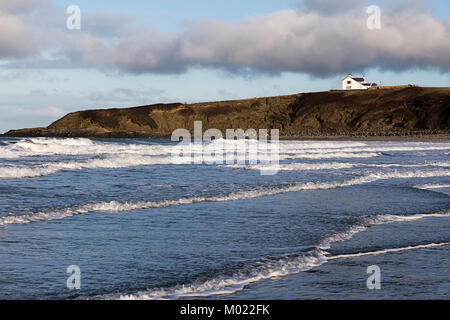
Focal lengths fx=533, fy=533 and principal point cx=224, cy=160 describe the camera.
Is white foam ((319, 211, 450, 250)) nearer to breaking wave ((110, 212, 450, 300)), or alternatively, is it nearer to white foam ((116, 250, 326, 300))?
breaking wave ((110, 212, 450, 300))

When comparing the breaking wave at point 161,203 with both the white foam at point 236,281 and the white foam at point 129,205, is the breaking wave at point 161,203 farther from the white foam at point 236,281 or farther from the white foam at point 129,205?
the white foam at point 236,281

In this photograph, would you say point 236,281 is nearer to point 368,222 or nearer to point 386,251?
point 386,251

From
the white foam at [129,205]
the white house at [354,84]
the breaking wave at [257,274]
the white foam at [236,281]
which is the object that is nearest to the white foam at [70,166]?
the white foam at [129,205]

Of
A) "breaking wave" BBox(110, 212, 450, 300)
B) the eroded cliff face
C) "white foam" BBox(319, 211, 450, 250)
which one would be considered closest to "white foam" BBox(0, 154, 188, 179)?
"white foam" BBox(319, 211, 450, 250)

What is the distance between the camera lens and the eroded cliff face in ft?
292

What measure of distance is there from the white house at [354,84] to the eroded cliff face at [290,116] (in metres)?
9.58

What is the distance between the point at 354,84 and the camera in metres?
113

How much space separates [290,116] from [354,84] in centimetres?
1835

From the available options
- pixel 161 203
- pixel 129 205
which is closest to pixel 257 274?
pixel 129 205

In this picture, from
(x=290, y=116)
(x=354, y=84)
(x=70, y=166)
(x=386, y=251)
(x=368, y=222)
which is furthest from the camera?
(x=354, y=84)

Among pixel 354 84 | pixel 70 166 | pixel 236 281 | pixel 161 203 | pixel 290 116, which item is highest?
pixel 354 84

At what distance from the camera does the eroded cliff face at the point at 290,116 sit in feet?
292
